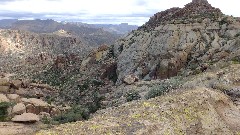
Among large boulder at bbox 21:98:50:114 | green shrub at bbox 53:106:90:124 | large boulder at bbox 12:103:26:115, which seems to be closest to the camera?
green shrub at bbox 53:106:90:124

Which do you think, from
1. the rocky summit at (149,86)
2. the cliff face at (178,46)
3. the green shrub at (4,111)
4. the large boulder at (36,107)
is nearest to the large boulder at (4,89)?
the rocky summit at (149,86)

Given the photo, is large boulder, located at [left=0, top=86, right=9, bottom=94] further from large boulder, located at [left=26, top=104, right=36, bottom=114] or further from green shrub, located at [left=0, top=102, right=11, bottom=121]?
green shrub, located at [left=0, top=102, right=11, bottom=121]

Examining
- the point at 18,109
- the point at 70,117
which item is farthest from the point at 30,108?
the point at 70,117

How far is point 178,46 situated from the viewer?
5725 centimetres

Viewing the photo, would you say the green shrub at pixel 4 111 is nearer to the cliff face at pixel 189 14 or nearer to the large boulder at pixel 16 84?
the large boulder at pixel 16 84

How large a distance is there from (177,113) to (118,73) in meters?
46.2

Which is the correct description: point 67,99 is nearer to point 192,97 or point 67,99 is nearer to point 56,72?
point 56,72

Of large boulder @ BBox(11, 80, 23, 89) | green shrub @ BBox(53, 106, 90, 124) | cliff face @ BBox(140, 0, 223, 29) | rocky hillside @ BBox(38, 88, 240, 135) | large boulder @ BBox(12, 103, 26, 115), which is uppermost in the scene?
cliff face @ BBox(140, 0, 223, 29)

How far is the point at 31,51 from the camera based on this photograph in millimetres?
190375

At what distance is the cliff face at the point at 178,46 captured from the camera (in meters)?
52.0

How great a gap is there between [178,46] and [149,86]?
1897cm

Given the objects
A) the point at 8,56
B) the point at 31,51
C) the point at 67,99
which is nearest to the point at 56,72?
the point at 67,99

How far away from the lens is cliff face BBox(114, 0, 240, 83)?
171 feet

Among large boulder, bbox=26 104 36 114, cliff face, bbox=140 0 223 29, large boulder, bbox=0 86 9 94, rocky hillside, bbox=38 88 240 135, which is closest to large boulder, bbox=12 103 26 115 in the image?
large boulder, bbox=26 104 36 114
